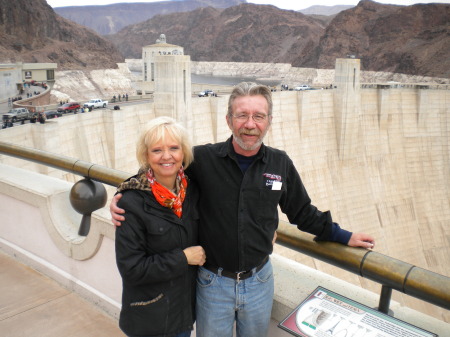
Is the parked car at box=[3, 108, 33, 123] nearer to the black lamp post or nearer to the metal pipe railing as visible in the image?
the black lamp post

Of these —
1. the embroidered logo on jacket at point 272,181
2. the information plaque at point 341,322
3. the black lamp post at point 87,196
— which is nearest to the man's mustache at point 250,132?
the embroidered logo on jacket at point 272,181

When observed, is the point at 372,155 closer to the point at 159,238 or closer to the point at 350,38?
the point at 159,238

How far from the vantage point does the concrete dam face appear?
1934 centimetres

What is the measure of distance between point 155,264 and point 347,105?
1963 centimetres

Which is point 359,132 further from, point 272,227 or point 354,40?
point 354,40

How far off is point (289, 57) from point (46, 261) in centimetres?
15119

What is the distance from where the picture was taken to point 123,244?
1958mm

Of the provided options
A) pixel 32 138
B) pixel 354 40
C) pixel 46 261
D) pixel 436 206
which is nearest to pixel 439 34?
pixel 354 40

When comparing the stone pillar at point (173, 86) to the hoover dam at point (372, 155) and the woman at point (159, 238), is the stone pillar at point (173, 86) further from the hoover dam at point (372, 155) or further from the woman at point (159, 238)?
the woman at point (159, 238)

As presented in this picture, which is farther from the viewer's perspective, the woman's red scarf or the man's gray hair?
the man's gray hair

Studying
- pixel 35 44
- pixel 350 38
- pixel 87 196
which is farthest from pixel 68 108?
pixel 350 38

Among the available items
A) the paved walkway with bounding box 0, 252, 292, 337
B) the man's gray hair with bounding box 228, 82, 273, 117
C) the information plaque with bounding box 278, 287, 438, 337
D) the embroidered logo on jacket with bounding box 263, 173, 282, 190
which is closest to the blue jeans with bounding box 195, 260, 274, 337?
the information plaque with bounding box 278, 287, 438, 337

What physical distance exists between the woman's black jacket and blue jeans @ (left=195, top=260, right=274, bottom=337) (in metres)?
0.07

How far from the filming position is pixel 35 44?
237ft
